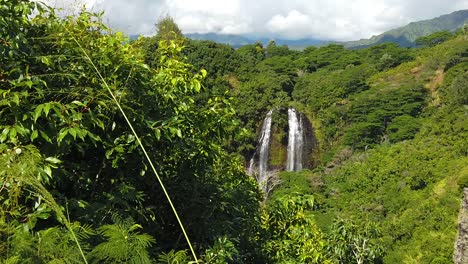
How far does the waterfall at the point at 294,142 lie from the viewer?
2978cm

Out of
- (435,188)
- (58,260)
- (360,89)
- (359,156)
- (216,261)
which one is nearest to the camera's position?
(58,260)

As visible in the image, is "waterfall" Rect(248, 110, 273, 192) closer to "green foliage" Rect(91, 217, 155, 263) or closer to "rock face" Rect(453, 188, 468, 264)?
"rock face" Rect(453, 188, 468, 264)

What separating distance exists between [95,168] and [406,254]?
18.3 meters

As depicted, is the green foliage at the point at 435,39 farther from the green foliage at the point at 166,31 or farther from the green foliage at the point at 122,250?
the green foliage at the point at 122,250

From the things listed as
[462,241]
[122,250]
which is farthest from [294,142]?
[122,250]

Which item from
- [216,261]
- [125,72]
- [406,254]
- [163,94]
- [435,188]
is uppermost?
[125,72]

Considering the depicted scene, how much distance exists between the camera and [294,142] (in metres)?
30.3

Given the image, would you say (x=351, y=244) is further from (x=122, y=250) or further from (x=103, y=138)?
(x=122, y=250)

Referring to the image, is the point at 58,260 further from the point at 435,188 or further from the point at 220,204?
the point at 435,188

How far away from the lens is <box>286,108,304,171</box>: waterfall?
29781 mm

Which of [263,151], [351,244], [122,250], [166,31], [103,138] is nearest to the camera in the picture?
[122,250]

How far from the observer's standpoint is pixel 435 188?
20.9 m

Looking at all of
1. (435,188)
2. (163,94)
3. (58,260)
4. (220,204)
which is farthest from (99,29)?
(435,188)

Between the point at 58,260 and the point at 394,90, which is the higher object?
the point at 58,260
